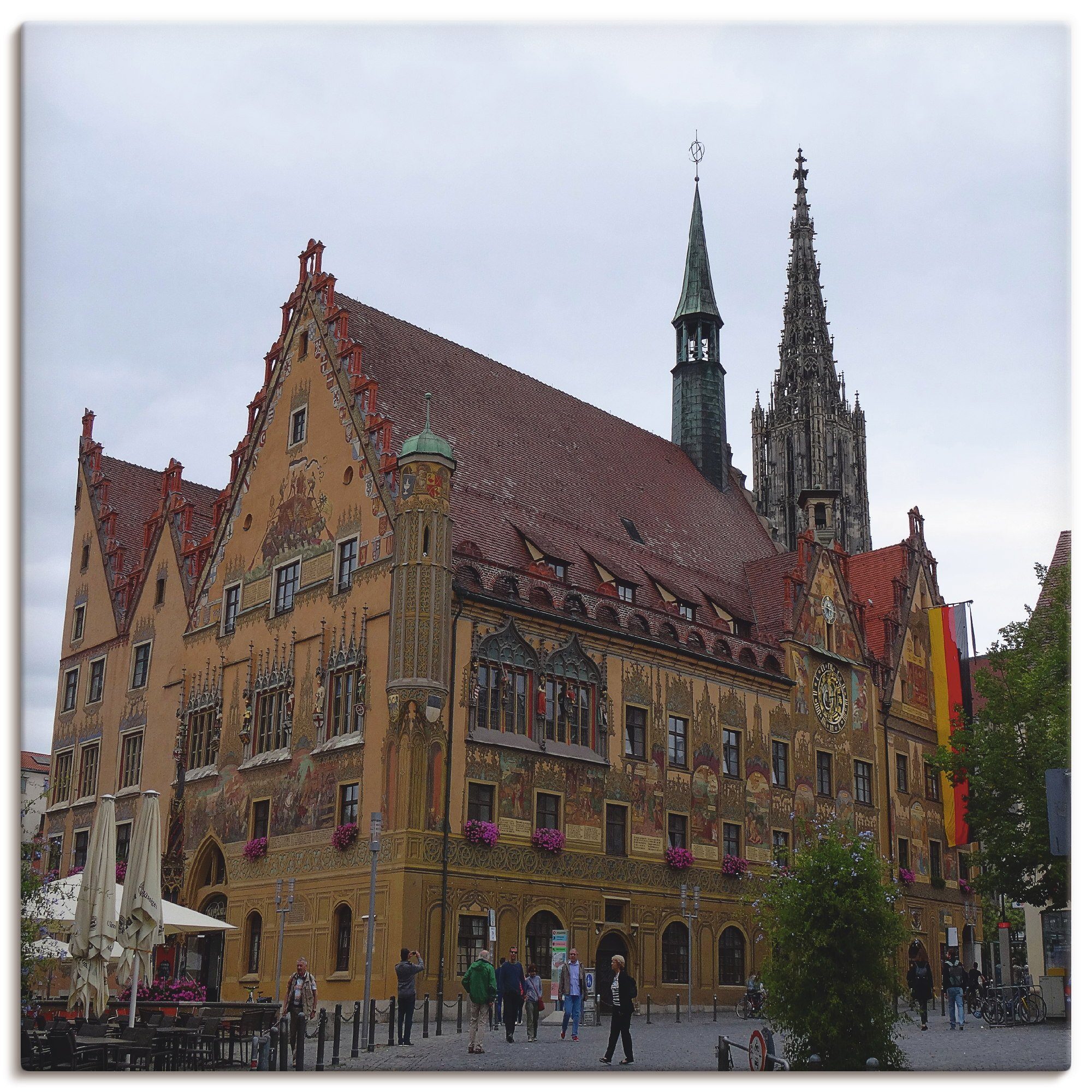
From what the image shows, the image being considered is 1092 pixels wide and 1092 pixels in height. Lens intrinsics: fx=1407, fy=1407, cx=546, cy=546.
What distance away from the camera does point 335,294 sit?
36156 mm

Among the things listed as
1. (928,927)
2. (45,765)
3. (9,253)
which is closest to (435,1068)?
(9,253)

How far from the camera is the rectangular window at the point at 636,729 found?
109 feet

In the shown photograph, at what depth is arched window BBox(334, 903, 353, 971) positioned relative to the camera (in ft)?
94.6

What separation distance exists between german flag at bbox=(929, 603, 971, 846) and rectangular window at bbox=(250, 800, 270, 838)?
2087 centimetres

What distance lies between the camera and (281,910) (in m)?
30.4

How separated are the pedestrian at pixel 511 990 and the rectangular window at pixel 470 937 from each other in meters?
6.00

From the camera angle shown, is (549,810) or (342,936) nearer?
(342,936)

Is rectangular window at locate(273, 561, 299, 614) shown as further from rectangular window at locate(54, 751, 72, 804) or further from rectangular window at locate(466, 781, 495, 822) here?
rectangular window at locate(54, 751, 72, 804)

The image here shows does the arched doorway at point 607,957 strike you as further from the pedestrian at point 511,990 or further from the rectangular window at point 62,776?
the rectangular window at point 62,776

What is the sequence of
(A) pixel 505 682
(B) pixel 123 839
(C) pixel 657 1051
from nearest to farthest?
(C) pixel 657 1051, (A) pixel 505 682, (B) pixel 123 839

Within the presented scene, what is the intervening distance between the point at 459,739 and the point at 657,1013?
7.86m

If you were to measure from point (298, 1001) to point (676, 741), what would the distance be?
16.3m

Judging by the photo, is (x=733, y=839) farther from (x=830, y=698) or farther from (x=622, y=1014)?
(x=622, y=1014)

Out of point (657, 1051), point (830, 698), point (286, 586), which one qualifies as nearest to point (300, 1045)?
point (657, 1051)
